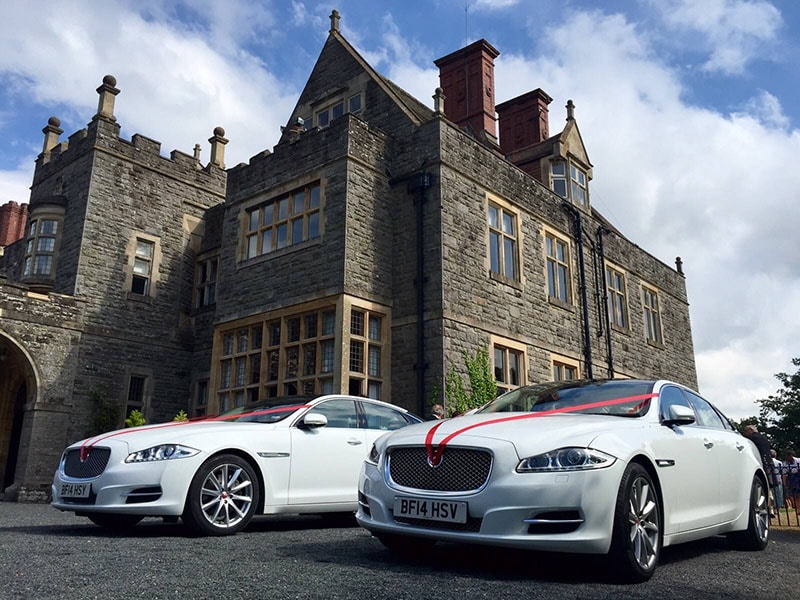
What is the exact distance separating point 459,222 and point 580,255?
5.25 meters

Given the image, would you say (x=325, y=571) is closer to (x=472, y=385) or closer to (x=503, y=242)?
(x=472, y=385)

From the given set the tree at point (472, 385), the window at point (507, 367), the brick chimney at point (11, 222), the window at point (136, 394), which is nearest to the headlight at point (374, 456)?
the tree at point (472, 385)

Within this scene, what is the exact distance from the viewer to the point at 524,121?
75.5 ft

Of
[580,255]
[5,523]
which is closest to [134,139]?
[580,255]

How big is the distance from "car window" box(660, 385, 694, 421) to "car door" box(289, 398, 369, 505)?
10.3 feet

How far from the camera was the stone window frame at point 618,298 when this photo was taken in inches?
783

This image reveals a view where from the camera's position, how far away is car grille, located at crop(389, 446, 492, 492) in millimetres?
4406

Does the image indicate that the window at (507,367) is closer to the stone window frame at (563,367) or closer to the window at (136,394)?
the stone window frame at (563,367)

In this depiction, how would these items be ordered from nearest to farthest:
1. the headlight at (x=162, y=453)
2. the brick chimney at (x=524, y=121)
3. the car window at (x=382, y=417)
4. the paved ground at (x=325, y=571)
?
1. the paved ground at (x=325, y=571)
2. the headlight at (x=162, y=453)
3. the car window at (x=382, y=417)
4. the brick chimney at (x=524, y=121)

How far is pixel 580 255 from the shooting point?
729 inches

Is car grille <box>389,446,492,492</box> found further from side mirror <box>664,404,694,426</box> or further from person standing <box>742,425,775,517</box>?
person standing <box>742,425,775,517</box>

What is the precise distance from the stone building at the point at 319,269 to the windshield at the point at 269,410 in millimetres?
5082

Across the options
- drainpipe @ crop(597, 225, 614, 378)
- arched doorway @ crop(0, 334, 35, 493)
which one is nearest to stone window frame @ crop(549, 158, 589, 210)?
drainpipe @ crop(597, 225, 614, 378)

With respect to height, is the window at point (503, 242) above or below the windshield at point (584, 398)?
above
